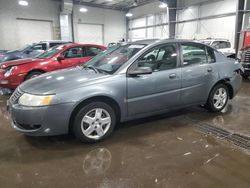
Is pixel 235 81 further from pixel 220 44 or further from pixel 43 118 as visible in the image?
pixel 220 44

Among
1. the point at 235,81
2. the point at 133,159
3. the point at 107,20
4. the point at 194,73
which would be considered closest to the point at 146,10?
the point at 107,20

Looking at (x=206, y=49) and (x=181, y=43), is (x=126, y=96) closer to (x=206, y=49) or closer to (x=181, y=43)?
(x=181, y=43)

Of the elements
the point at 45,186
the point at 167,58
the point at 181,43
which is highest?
the point at 181,43

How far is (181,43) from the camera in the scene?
11.6 ft

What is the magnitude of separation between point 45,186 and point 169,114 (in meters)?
2.56

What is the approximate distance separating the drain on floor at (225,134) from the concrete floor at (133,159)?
114 mm

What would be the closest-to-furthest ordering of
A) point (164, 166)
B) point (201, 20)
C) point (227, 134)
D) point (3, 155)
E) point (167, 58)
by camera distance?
point (164, 166) < point (3, 155) < point (227, 134) < point (167, 58) < point (201, 20)

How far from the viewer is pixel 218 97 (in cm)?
403

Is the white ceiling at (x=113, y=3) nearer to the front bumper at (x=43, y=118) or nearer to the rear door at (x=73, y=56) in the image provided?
the rear door at (x=73, y=56)

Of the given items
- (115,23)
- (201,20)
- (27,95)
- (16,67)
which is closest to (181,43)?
(27,95)

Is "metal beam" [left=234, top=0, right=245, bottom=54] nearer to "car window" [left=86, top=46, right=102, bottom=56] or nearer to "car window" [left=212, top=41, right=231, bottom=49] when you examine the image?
"car window" [left=212, top=41, right=231, bottom=49]

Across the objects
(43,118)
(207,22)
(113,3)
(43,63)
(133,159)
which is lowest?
(133,159)

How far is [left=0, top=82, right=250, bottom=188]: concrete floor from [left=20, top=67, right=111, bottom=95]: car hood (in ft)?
2.42

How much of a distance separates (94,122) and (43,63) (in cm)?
346
